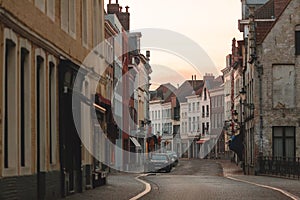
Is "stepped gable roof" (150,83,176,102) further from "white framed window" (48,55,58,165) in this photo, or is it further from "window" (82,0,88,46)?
"white framed window" (48,55,58,165)

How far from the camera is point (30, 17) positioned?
18.4 meters

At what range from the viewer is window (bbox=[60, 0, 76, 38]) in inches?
914

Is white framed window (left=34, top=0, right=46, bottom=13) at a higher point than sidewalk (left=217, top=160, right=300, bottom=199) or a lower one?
higher

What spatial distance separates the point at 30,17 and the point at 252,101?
115ft

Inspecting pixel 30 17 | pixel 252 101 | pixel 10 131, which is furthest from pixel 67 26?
pixel 252 101

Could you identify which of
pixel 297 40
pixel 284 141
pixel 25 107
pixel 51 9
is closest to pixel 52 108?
pixel 51 9

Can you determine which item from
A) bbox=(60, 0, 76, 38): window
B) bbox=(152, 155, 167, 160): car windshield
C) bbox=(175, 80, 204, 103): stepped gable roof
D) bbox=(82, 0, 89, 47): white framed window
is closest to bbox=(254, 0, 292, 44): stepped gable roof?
bbox=(152, 155, 167, 160): car windshield

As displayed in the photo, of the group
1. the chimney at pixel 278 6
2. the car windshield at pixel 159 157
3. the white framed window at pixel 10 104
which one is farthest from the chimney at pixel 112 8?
the white framed window at pixel 10 104

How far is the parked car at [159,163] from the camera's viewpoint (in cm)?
6141

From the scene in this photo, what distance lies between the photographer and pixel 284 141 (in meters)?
49.5

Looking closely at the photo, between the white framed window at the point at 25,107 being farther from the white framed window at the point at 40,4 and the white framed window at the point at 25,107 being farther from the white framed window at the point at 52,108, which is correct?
the white framed window at the point at 52,108

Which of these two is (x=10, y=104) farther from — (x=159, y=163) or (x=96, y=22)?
(x=159, y=163)

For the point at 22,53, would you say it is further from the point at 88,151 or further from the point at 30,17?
the point at 88,151

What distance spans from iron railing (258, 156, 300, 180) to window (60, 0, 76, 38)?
20.0 meters
